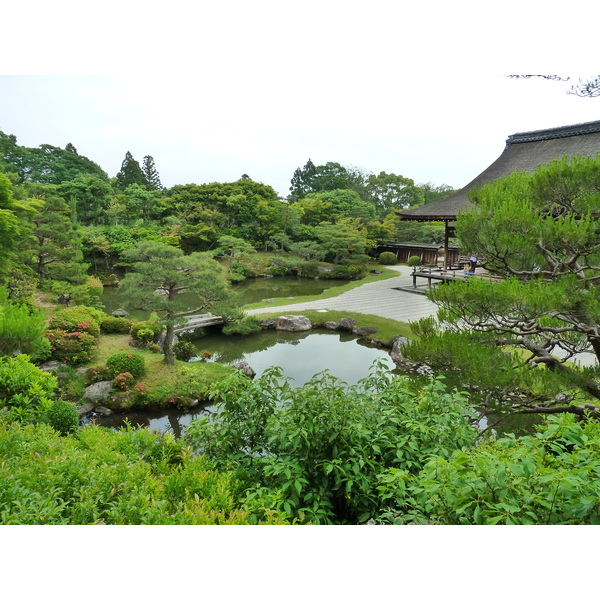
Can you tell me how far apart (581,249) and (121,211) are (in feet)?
21.7

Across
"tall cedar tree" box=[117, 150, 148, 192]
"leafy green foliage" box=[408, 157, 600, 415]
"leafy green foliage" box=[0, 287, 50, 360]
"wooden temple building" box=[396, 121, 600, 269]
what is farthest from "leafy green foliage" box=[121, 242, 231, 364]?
"wooden temple building" box=[396, 121, 600, 269]

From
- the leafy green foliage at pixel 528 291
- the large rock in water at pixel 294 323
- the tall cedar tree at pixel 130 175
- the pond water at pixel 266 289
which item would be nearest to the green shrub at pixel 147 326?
the pond water at pixel 266 289

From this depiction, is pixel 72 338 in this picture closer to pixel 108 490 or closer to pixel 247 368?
pixel 247 368

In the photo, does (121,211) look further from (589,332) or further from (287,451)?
(589,332)

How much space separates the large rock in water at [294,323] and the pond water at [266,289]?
1441 millimetres

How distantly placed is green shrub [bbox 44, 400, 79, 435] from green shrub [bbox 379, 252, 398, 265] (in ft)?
25.6

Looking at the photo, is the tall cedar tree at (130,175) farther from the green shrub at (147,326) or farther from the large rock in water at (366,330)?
the large rock in water at (366,330)

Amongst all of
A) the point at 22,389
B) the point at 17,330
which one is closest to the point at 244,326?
the point at 22,389

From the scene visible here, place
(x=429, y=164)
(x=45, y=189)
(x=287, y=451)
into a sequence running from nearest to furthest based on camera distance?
1. (x=287, y=451)
2. (x=429, y=164)
3. (x=45, y=189)

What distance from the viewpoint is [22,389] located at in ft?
9.46

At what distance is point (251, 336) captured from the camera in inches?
227

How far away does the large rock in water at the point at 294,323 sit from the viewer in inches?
215

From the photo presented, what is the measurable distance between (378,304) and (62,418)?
170 inches
